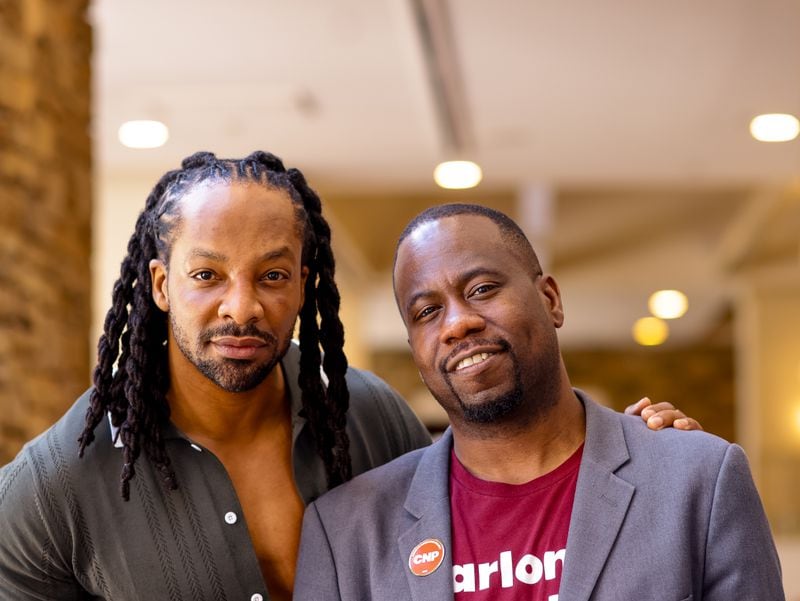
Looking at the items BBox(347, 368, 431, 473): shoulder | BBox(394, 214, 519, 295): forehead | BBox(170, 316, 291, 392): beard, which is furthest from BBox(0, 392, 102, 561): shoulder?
BBox(394, 214, 519, 295): forehead

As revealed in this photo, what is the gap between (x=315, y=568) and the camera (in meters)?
2.12

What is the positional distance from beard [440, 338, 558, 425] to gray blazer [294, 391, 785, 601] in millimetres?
110

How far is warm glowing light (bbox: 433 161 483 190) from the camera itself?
705 cm

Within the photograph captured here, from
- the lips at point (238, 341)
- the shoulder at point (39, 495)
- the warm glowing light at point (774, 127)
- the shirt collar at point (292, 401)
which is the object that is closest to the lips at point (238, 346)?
the lips at point (238, 341)

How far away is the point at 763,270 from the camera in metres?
11.0

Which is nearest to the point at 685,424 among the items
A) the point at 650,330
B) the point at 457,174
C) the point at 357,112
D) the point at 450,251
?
the point at 450,251

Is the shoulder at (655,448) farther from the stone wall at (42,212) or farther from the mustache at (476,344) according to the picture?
the stone wall at (42,212)

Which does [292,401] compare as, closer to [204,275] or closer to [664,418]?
[204,275]

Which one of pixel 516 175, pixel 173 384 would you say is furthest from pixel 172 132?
pixel 173 384

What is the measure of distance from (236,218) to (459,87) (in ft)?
12.0

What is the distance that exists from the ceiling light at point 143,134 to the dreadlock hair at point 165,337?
4091 mm

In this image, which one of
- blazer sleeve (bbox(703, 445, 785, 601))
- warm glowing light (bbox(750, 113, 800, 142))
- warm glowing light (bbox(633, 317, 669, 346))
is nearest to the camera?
blazer sleeve (bbox(703, 445, 785, 601))

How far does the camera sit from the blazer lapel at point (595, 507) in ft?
6.34

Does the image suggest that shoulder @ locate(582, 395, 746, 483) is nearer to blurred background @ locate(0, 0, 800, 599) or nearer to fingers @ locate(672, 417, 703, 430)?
fingers @ locate(672, 417, 703, 430)
